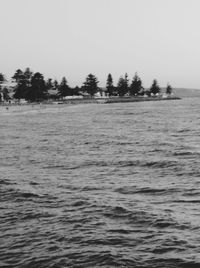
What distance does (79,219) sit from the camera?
13.9 metres

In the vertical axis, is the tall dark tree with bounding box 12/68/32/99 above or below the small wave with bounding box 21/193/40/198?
above

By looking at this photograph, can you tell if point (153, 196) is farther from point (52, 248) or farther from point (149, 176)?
point (52, 248)

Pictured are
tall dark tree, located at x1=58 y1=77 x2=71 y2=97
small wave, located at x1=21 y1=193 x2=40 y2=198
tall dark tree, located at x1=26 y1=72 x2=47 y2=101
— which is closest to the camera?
small wave, located at x1=21 y1=193 x2=40 y2=198

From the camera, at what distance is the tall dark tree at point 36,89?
15350 cm

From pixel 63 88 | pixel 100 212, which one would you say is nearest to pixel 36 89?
pixel 63 88

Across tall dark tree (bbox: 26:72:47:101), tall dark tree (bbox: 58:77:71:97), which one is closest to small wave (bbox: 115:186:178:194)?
tall dark tree (bbox: 26:72:47:101)

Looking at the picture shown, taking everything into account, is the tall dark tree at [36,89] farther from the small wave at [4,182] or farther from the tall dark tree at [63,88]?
the small wave at [4,182]

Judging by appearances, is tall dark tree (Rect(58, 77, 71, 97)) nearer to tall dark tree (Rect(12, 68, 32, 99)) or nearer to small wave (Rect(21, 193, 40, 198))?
tall dark tree (Rect(12, 68, 32, 99))

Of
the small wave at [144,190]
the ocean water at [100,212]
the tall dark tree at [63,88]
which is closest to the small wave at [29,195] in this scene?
the ocean water at [100,212]

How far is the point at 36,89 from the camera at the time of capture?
503 ft

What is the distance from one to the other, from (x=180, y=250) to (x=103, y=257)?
83.8 inches

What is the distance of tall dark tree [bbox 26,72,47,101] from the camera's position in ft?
504

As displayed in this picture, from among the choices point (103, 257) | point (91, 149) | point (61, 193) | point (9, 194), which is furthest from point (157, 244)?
point (91, 149)

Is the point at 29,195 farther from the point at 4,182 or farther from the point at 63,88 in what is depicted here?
the point at 63,88
